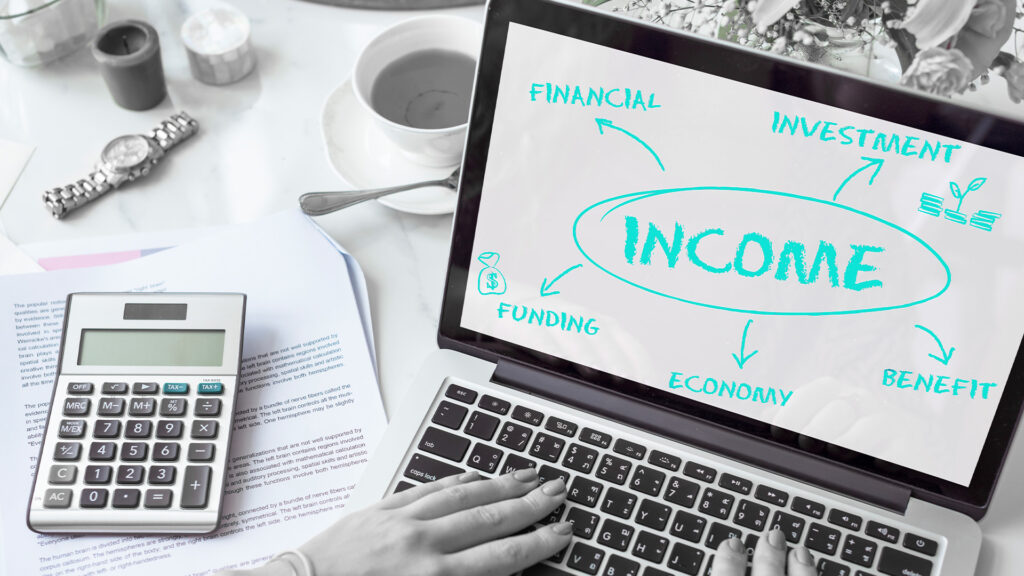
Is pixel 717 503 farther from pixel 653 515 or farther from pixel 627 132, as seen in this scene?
pixel 627 132

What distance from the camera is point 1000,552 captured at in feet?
1.96

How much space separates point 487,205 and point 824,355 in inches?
9.2

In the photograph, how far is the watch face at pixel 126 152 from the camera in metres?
0.79

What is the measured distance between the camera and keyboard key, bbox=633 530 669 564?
0.57 meters

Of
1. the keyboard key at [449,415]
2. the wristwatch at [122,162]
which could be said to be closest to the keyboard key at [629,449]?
the keyboard key at [449,415]

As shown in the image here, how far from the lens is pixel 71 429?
2.04 feet

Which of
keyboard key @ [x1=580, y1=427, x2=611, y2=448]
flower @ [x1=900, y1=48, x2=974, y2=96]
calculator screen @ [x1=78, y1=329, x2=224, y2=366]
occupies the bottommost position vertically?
calculator screen @ [x1=78, y1=329, x2=224, y2=366]

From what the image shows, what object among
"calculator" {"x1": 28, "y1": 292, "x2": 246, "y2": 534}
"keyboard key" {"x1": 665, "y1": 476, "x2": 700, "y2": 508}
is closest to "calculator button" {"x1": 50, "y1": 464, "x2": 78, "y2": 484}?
"calculator" {"x1": 28, "y1": 292, "x2": 246, "y2": 534}

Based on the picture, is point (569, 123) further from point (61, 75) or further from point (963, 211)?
point (61, 75)

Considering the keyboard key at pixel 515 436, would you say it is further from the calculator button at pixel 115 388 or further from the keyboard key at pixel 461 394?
the calculator button at pixel 115 388

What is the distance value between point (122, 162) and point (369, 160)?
207mm

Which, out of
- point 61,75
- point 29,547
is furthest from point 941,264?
point 61,75

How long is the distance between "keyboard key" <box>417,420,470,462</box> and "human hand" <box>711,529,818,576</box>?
171mm

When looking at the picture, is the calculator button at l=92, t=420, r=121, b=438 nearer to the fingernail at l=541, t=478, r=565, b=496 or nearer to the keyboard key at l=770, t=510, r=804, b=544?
the fingernail at l=541, t=478, r=565, b=496
